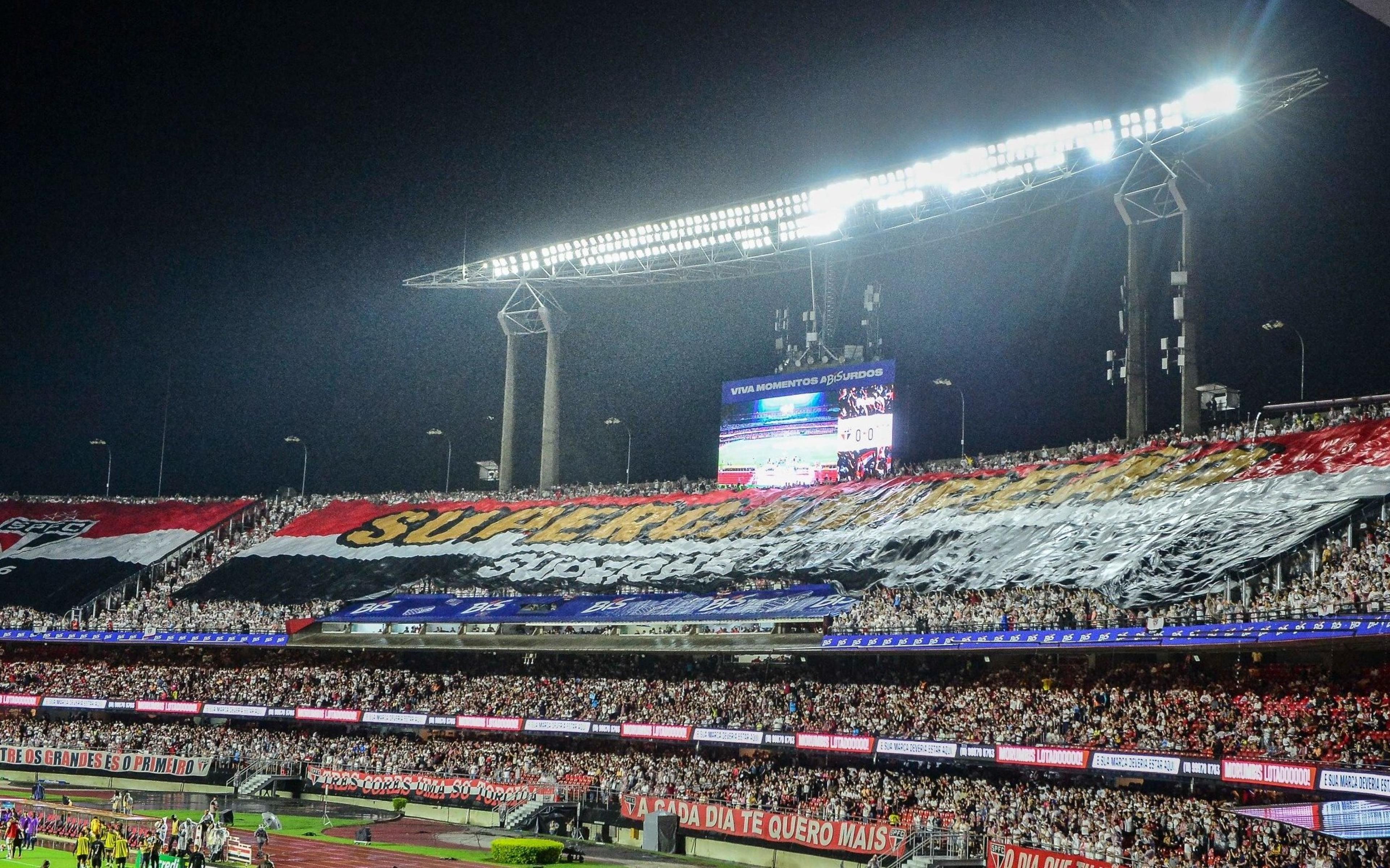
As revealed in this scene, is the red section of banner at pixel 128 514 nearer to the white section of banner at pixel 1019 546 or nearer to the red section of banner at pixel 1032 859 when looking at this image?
the white section of banner at pixel 1019 546

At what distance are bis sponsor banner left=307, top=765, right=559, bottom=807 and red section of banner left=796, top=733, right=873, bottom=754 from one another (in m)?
10.4

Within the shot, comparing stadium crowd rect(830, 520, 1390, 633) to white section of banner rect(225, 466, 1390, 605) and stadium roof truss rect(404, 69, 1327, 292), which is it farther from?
stadium roof truss rect(404, 69, 1327, 292)

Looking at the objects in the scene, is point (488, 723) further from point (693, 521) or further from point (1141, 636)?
point (1141, 636)

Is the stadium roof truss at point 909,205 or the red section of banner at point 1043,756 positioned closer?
the red section of banner at point 1043,756

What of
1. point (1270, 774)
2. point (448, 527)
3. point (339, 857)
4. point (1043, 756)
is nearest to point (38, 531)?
point (448, 527)

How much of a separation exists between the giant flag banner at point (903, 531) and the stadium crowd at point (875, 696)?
4106 millimetres

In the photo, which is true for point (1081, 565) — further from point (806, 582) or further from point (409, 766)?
point (409, 766)

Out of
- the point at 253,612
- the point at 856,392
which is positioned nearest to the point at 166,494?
the point at 253,612

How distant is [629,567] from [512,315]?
22.2 metres

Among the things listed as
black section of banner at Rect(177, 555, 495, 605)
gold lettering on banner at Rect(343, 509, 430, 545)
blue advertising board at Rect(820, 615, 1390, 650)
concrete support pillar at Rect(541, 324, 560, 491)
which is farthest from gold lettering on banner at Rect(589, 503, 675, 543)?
blue advertising board at Rect(820, 615, 1390, 650)

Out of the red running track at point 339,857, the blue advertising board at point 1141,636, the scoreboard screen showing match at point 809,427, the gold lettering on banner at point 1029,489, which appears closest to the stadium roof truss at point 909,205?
the scoreboard screen showing match at point 809,427

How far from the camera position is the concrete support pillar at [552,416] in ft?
246

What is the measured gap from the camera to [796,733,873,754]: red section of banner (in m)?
41.4

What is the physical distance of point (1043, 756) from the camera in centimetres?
3666
